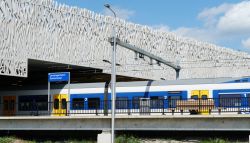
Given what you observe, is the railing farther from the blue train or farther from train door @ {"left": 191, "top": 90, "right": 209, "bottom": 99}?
train door @ {"left": 191, "top": 90, "right": 209, "bottom": 99}

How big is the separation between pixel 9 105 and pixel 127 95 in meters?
12.6

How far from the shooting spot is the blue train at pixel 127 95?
37447 mm

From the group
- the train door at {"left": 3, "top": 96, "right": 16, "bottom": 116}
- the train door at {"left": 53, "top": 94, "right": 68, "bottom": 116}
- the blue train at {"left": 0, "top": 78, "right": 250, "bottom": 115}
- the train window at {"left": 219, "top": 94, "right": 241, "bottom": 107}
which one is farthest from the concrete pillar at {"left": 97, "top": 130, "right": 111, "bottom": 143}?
the train door at {"left": 3, "top": 96, "right": 16, "bottom": 116}

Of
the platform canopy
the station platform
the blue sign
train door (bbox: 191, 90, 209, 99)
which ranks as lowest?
the station platform

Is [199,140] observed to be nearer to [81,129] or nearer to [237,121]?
[237,121]

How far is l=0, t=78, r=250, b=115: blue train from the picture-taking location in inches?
1474

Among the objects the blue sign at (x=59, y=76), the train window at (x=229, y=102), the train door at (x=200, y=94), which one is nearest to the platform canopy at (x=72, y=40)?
the blue sign at (x=59, y=76)

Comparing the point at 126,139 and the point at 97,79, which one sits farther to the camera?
the point at 97,79

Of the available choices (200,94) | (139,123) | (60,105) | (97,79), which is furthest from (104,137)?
(97,79)

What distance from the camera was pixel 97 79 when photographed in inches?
2808

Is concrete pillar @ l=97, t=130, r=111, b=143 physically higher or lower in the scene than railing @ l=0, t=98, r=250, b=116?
lower

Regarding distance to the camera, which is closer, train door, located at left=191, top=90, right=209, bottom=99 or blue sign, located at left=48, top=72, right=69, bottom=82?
train door, located at left=191, top=90, right=209, bottom=99

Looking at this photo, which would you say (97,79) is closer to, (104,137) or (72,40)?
(72,40)

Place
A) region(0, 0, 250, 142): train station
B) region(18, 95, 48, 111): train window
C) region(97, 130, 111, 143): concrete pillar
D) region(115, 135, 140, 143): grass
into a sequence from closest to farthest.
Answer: region(115, 135, 140, 143): grass → region(97, 130, 111, 143): concrete pillar → region(0, 0, 250, 142): train station → region(18, 95, 48, 111): train window
